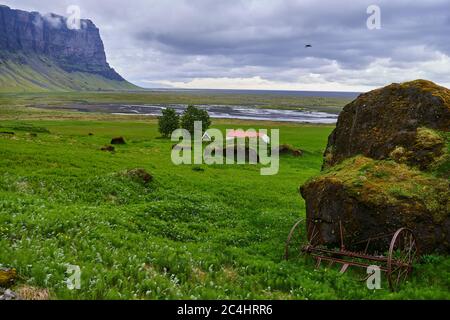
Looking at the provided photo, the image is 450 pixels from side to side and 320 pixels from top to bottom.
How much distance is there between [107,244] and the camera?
15852mm

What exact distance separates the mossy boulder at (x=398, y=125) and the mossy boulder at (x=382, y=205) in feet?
4.13

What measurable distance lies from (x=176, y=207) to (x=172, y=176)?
1077cm

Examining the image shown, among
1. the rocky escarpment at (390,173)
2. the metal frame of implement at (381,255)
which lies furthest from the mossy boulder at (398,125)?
the metal frame of implement at (381,255)

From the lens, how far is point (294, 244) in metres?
18.7

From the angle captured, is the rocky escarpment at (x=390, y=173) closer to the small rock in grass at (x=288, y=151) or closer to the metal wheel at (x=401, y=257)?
the metal wheel at (x=401, y=257)

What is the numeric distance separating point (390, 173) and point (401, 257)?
4184mm

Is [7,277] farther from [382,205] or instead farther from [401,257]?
[382,205]

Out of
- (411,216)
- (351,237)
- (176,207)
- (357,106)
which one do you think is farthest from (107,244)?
(357,106)

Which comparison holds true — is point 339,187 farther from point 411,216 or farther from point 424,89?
point 424,89

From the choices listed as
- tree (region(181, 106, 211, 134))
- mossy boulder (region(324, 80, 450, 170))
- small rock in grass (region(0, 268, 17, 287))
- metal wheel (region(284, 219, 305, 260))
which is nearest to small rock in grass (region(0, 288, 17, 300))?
small rock in grass (region(0, 268, 17, 287))

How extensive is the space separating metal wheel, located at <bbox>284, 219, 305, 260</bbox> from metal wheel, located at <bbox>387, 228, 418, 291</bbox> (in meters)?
3.55

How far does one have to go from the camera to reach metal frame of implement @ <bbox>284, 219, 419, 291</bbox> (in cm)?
1345

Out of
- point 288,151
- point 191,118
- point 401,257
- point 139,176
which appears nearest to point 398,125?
point 401,257

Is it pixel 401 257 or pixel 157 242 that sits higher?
pixel 401 257
